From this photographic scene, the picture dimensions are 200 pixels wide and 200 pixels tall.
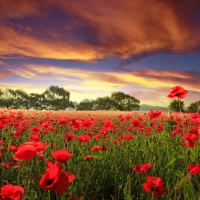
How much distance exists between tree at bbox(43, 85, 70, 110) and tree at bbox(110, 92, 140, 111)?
12.7 metres

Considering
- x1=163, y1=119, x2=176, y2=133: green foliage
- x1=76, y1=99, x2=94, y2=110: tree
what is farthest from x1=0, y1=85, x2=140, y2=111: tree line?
x1=163, y1=119, x2=176, y2=133: green foliage

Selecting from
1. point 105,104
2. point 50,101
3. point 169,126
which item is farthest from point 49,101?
point 169,126

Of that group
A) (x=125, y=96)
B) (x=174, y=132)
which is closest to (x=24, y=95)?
(x=125, y=96)

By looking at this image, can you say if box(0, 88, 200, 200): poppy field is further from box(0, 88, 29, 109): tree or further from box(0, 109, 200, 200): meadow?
box(0, 88, 29, 109): tree

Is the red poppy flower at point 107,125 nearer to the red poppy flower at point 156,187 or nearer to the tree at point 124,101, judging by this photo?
the red poppy flower at point 156,187

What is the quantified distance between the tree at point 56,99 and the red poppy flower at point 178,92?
54.8 meters

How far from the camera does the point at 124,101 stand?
6738cm

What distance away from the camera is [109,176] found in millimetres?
3369

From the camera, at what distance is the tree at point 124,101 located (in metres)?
64.9

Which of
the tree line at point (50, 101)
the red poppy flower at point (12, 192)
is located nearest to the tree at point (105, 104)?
the tree line at point (50, 101)

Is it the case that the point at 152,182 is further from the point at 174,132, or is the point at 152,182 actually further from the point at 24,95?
the point at 24,95

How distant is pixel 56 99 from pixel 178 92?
5722cm

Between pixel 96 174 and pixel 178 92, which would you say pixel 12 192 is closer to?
pixel 96 174

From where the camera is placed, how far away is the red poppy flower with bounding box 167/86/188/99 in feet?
10.4
